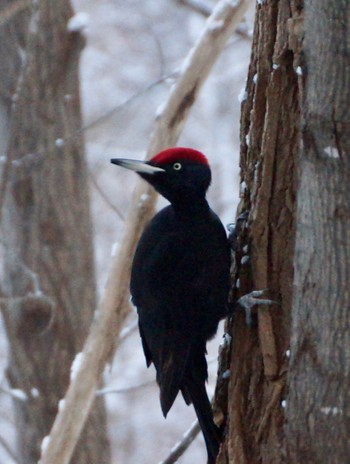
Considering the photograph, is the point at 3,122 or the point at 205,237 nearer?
the point at 205,237

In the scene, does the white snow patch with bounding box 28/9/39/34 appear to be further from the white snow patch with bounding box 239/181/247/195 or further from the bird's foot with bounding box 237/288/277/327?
the bird's foot with bounding box 237/288/277/327

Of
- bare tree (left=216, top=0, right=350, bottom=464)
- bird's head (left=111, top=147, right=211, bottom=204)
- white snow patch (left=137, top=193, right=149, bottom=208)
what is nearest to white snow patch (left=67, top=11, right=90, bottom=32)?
white snow patch (left=137, top=193, right=149, bottom=208)

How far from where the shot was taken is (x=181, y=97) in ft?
12.1

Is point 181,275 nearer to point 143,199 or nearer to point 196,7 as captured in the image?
point 143,199

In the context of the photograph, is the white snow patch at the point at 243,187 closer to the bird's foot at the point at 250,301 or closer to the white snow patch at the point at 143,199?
the bird's foot at the point at 250,301

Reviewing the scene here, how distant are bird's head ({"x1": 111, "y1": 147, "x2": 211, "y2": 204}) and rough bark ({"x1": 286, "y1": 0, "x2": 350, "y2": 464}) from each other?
945 mm

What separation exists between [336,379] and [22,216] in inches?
129

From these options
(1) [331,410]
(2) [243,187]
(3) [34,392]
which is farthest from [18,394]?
(1) [331,410]

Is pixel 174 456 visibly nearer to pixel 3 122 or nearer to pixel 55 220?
pixel 55 220

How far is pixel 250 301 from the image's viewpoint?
245 centimetres

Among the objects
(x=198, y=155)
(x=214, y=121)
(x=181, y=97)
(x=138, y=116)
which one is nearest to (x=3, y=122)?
(x=181, y=97)

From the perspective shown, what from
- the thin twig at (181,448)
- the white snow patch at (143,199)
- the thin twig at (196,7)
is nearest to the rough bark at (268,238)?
the thin twig at (181,448)

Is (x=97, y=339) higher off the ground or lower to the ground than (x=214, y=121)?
lower

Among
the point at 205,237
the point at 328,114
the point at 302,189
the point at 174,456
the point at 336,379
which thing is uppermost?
the point at 328,114
